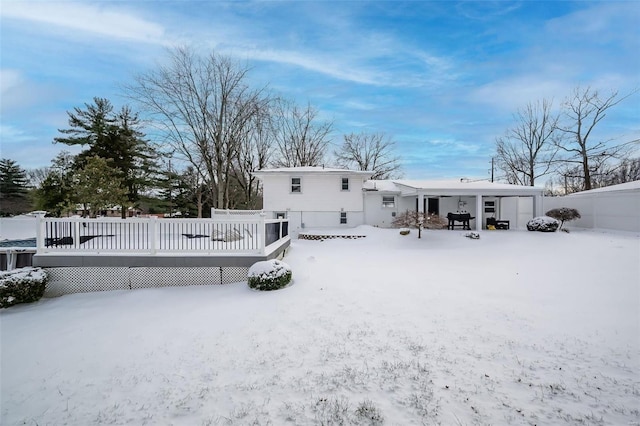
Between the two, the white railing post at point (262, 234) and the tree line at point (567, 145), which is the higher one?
the tree line at point (567, 145)

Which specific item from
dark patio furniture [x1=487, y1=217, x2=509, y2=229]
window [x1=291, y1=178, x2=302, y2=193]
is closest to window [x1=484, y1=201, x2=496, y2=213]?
dark patio furniture [x1=487, y1=217, x2=509, y2=229]

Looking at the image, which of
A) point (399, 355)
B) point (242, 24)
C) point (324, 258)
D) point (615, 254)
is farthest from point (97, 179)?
point (615, 254)

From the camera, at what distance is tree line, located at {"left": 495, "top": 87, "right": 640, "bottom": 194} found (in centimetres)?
2294

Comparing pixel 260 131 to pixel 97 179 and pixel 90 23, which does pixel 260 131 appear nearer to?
pixel 97 179

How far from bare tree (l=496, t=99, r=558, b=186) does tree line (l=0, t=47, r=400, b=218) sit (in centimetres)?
1073

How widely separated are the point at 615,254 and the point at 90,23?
18.0 metres

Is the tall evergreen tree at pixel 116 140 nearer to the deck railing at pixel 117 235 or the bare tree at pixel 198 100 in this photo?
the bare tree at pixel 198 100

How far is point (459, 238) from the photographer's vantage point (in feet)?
48.6

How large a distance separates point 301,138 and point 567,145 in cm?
2271

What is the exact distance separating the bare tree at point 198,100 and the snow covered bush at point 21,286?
1128cm

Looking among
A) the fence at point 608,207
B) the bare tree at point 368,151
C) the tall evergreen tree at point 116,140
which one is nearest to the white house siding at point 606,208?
the fence at point 608,207

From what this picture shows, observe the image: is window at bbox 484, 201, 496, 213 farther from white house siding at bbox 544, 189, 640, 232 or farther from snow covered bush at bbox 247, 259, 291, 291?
snow covered bush at bbox 247, 259, 291, 291

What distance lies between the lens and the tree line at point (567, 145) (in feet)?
75.3

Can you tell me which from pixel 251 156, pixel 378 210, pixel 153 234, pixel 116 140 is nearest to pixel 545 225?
pixel 378 210
